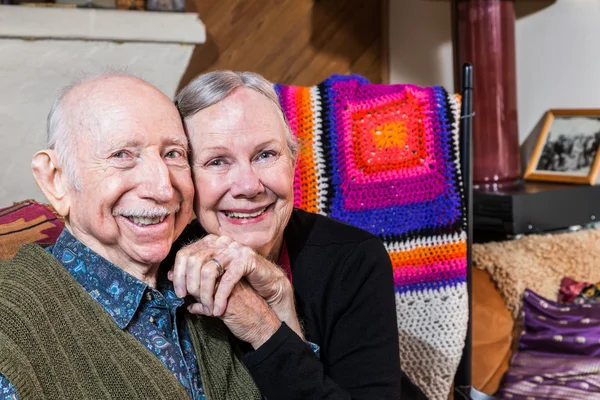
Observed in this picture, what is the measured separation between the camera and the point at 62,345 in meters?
0.95

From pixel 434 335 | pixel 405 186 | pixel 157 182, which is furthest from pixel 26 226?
pixel 434 335

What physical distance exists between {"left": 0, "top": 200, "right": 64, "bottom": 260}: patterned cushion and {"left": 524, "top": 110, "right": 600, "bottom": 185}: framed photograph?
1896mm

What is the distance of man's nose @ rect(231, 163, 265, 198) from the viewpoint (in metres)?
1.22

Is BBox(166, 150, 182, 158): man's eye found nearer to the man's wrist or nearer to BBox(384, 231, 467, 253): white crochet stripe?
the man's wrist

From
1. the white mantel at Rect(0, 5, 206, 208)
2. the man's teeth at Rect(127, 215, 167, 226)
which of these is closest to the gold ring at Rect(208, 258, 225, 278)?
the man's teeth at Rect(127, 215, 167, 226)

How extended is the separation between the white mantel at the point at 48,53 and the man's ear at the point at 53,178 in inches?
54.5

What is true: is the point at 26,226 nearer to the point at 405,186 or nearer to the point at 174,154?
the point at 174,154

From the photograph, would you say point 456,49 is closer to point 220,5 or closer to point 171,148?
point 220,5

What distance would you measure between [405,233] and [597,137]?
1.23 meters

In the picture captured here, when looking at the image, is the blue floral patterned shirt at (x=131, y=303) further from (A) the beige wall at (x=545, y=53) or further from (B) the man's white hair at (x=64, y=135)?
(A) the beige wall at (x=545, y=53)

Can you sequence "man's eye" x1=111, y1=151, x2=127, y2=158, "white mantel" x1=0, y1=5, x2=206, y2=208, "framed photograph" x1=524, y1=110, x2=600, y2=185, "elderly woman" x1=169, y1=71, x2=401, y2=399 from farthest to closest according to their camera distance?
"framed photograph" x1=524, y1=110, x2=600, y2=185, "white mantel" x1=0, y1=5, x2=206, y2=208, "elderly woman" x1=169, y1=71, x2=401, y2=399, "man's eye" x1=111, y1=151, x2=127, y2=158

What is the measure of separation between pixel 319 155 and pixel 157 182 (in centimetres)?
73

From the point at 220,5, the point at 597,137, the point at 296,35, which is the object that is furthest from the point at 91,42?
the point at 597,137

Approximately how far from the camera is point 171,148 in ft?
3.62
